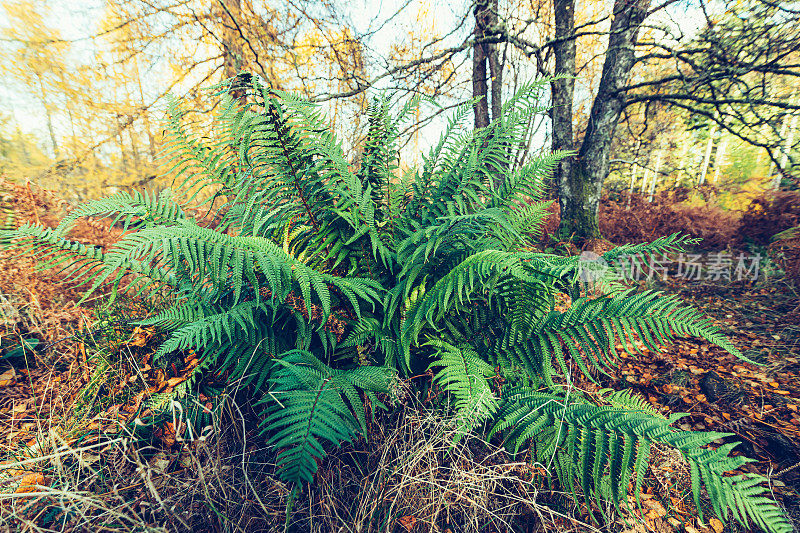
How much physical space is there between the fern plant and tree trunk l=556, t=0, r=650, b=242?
2.33 m

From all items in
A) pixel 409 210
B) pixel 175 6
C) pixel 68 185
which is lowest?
pixel 409 210

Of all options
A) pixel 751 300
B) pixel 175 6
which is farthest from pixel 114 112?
pixel 751 300

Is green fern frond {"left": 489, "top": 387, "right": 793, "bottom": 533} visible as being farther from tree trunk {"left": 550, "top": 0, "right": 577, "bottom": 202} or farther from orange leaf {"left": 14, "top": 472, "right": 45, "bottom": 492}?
tree trunk {"left": 550, "top": 0, "right": 577, "bottom": 202}

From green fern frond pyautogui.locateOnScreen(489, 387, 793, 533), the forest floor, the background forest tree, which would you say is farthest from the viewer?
the background forest tree

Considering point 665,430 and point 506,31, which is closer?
point 665,430

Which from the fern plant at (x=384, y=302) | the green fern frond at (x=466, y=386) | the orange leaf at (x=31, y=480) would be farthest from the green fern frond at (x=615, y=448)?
the orange leaf at (x=31, y=480)

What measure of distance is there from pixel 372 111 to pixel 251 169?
68cm

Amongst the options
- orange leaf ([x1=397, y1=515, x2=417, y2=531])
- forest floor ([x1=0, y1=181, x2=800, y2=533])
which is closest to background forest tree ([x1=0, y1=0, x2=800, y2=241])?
forest floor ([x1=0, y1=181, x2=800, y2=533])

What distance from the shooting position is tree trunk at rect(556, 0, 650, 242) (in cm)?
347

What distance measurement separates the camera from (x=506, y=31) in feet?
11.7

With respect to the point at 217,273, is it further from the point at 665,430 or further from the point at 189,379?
the point at 665,430

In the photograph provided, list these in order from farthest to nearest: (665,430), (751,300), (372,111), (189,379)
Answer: (751,300) → (372,111) → (189,379) → (665,430)

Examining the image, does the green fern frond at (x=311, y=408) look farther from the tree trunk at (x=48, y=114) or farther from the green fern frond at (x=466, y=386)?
the tree trunk at (x=48, y=114)

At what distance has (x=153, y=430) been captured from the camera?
1200mm
